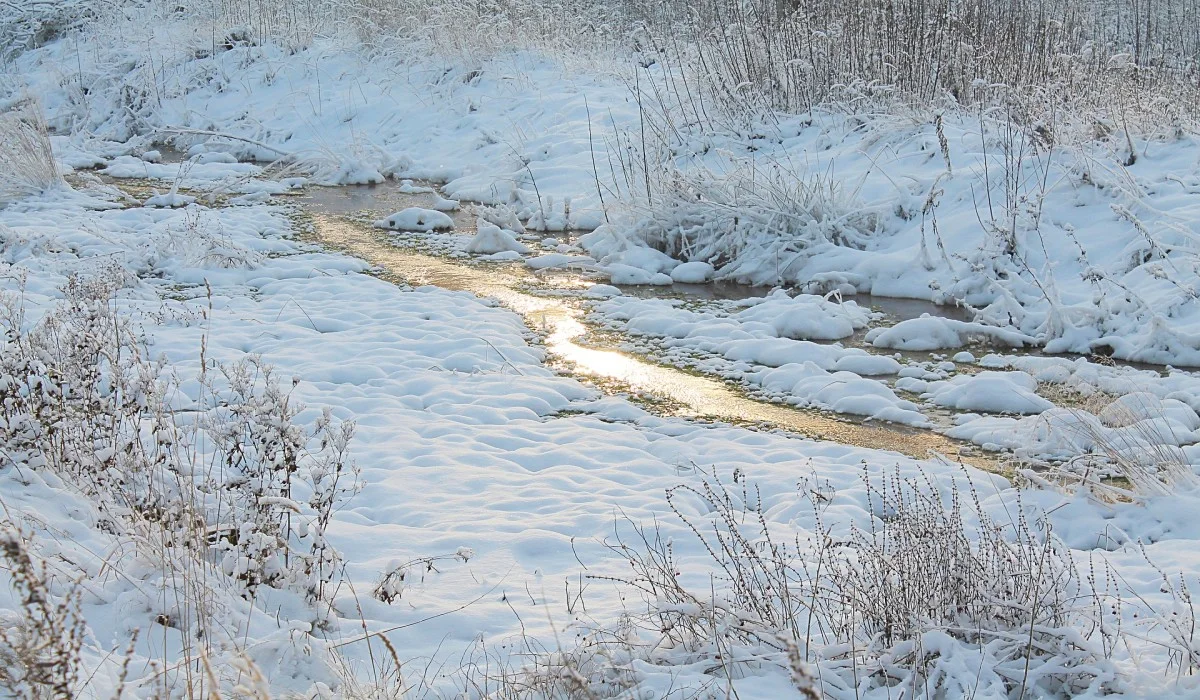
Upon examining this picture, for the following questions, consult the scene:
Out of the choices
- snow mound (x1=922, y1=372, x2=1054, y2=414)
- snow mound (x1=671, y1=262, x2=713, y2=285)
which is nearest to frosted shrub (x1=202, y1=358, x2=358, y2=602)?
snow mound (x1=922, y1=372, x2=1054, y2=414)

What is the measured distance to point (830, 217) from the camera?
8.95m

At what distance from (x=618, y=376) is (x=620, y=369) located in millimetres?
119

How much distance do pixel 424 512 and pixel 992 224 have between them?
5.46m

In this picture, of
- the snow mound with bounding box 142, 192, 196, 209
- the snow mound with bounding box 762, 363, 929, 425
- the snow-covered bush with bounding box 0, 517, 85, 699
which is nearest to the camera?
the snow-covered bush with bounding box 0, 517, 85, 699

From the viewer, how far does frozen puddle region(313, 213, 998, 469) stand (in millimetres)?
5773

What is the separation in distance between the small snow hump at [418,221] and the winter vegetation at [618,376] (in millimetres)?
47

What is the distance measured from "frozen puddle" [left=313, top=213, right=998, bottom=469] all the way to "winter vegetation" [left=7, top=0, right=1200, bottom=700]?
0.22ft

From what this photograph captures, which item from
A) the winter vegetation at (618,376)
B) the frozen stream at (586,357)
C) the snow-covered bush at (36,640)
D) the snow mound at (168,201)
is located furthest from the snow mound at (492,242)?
the snow-covered bush at (36,640)

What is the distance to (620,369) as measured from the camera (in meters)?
6.89

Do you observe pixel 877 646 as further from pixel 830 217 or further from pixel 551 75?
pixel 551 75

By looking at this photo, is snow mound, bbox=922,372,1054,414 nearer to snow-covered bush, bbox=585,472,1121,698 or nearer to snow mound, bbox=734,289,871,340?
snow mound, bbox=734,289,871,340

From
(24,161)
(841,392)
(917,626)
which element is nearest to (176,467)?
(917,626)

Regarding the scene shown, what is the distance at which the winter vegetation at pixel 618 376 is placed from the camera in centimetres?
310

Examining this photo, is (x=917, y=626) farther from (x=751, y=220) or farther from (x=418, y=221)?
(x=418, y=221)
